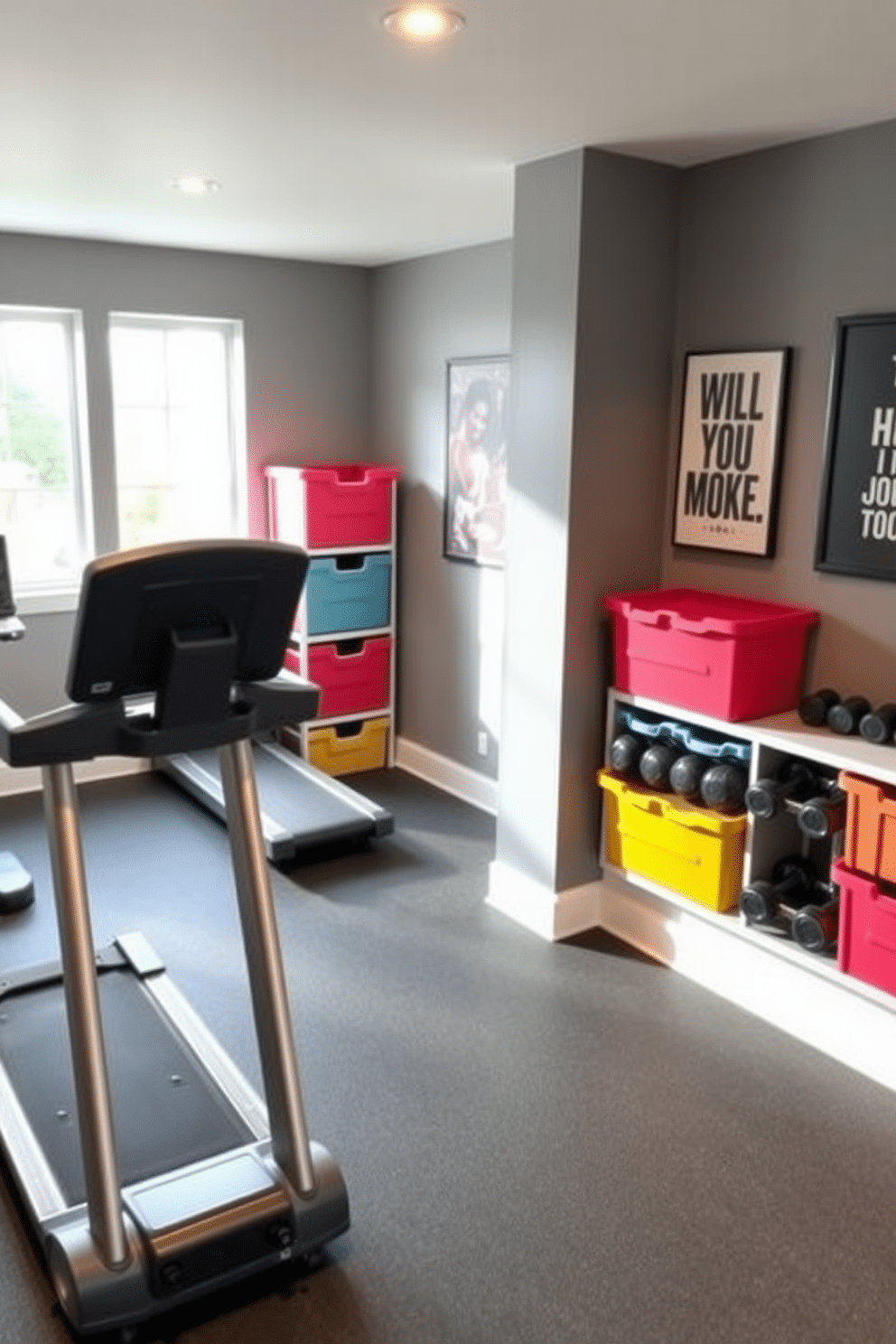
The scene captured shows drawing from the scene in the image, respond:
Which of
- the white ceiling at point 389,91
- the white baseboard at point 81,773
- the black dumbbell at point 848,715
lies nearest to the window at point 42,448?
the white baseboard at point 81,773

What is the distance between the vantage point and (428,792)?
4.77m

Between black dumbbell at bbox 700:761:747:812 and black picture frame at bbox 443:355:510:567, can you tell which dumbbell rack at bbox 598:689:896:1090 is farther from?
black picture frame at bbox 443:355:510:567

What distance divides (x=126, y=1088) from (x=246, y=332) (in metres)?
3.39

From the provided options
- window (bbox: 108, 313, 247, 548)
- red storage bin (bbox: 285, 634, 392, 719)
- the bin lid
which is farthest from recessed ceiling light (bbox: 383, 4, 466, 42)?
red storage bin (bbox: 285, 634, 392, 719)

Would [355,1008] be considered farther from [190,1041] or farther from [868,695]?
[868,695]

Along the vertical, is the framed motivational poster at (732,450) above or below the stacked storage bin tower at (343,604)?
above

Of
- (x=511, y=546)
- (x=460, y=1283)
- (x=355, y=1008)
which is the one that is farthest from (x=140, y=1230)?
(x=511, y=546)

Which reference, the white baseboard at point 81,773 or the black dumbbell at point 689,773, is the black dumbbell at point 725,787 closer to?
the black dumbbell at point 689,773

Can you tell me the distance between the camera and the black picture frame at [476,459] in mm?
4246

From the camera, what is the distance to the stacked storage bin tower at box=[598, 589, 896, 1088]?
260 centimetres

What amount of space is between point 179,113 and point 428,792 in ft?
9.74

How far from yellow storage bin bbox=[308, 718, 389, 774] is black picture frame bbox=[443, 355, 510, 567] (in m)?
0.94

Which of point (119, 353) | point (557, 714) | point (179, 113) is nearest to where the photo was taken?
point (179, 113)

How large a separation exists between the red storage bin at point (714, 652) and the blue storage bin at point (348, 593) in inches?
73.8
